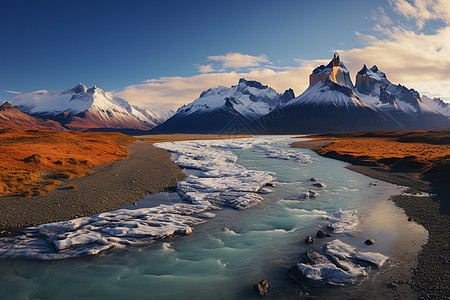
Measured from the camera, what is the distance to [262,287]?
9.38 m

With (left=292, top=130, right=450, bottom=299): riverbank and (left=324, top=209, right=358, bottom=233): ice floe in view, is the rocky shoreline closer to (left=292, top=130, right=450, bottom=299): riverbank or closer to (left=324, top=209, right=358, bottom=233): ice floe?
(left=324, top=209, right=358, bottom=233): ice floe

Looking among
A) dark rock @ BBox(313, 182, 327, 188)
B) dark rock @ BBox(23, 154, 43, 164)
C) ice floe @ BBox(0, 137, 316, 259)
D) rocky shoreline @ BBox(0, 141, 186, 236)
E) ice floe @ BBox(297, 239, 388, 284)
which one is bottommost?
ice floe @ BBox(297, 239, 388, 284)

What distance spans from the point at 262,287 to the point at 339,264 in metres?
4.10

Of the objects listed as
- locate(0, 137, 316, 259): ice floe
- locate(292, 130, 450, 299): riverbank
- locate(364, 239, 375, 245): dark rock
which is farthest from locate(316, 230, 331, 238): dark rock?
locate(0, 137, 316, 259): ice floe

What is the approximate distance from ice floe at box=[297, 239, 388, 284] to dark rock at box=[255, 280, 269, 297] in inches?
78.3

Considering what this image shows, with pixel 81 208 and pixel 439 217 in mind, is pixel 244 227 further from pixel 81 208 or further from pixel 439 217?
pixel 439 217

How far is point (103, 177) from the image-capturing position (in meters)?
26.6

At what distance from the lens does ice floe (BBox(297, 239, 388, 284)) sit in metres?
10.1

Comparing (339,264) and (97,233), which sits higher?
(97,233)

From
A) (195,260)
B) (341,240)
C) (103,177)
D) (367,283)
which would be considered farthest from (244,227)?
(103,177)

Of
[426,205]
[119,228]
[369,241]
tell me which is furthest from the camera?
[426,205]

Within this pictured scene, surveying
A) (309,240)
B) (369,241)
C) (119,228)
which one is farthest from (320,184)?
(119,228)

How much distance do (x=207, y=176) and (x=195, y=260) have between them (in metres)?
17.9

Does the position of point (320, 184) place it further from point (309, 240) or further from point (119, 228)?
point (119, 228)
